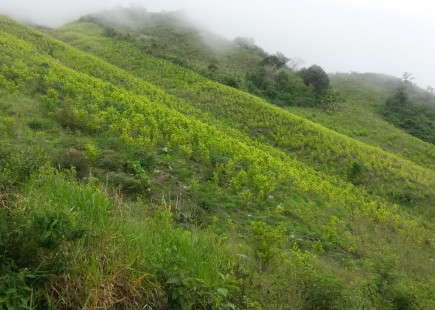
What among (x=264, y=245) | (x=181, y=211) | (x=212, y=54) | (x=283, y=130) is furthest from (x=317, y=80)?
(x=264, y=245)

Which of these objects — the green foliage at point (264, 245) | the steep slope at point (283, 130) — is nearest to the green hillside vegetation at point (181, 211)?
the green foliage at point (264, 245)

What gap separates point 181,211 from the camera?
5.70 m

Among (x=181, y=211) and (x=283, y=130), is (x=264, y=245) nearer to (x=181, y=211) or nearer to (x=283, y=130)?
(x=181, y=211)

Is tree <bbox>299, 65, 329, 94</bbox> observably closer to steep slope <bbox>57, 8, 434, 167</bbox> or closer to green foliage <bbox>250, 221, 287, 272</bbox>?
steep slope <bbox>57, 8, 434, 167</bbox>

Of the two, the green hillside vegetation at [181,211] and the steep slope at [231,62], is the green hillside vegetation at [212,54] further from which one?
the green hillside vegetation at [181,211]

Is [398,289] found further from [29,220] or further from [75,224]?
[29,220]

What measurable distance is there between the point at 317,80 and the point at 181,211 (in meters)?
37.5

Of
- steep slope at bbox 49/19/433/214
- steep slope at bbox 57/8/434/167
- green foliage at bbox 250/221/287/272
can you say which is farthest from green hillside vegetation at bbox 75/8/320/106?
green foliage at bbox 250/221/287/272

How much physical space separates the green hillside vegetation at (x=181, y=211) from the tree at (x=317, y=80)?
18.9 meters

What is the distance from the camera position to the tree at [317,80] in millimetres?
38875

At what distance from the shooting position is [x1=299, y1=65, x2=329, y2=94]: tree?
3888 cm

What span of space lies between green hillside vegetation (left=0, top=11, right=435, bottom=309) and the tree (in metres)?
18.9

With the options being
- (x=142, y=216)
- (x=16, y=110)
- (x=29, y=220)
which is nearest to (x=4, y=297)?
(x=29, y=220)

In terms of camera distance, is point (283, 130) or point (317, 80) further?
point (317, 80)
